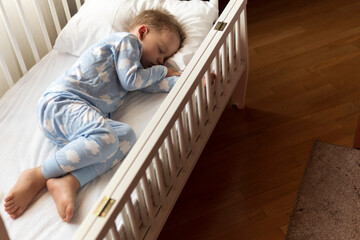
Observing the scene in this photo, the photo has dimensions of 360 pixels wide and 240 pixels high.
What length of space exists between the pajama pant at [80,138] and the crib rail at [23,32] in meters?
0.39

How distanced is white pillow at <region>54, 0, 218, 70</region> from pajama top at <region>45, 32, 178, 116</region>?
0.23 meters

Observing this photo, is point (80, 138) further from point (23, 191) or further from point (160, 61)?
point (160, 61)

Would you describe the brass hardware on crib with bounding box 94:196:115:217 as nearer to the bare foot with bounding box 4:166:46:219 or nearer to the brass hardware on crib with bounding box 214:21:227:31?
the bare foot with bounding box 4:166:46:219

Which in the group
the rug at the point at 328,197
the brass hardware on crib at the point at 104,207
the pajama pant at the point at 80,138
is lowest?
the rug at the point at 328,197

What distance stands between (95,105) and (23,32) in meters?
0.65

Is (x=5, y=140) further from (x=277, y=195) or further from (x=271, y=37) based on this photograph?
(x=271, y=37)

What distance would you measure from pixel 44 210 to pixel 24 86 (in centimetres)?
63

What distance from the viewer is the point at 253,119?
209cm

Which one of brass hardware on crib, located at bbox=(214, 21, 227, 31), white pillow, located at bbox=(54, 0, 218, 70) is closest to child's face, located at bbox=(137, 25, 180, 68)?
white pillow, located at bbox=(54, 0, 218, 70)

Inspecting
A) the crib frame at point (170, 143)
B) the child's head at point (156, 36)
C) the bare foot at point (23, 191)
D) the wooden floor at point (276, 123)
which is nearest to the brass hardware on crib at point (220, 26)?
the crib frame at point (170, 143)

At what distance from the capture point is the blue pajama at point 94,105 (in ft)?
4.54

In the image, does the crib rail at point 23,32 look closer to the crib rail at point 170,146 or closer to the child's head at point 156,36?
the child's head at point 156,36

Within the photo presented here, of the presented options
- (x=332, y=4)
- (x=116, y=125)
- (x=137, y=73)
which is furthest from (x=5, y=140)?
(x=332, y=4)

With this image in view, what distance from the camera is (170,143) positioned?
1.34 m
